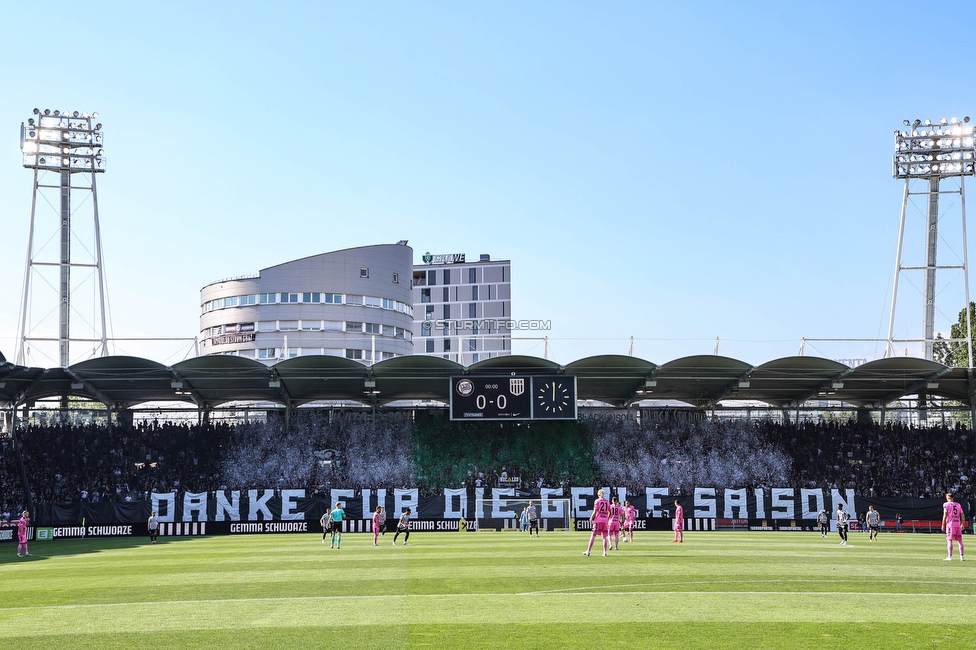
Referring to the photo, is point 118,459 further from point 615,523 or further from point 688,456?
point 615,523

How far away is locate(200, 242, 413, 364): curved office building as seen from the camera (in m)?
98.9

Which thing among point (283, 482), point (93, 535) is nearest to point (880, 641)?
point (93, 535)

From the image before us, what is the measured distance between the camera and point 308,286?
326 ft

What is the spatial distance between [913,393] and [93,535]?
4756 centimetres

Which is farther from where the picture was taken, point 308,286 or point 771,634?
point 308,286

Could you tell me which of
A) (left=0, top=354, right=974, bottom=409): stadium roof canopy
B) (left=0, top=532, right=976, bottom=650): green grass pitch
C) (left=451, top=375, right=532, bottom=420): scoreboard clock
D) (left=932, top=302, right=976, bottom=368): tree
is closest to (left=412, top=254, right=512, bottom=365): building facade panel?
(left=932, top=302, right=976, bottom=368): tree

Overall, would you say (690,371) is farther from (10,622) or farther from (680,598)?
(10,622)

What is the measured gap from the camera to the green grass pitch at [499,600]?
1293 centimetres

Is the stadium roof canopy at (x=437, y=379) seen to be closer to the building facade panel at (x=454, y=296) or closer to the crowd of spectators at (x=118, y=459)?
the crowd of spectators at (x=118, y=459)

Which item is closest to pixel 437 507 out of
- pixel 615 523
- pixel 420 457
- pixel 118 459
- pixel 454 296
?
pixel 420 457

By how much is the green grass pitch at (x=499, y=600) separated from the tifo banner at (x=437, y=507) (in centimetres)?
1744

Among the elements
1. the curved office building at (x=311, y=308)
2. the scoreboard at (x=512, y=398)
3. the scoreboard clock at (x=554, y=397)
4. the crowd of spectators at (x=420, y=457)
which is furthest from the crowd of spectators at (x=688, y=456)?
the curved office building at (x=311, y=308)

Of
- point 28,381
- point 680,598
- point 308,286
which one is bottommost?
point 680,598

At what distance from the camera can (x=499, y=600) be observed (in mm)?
16516
